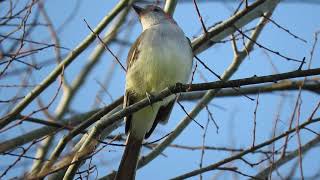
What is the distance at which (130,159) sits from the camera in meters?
6.02

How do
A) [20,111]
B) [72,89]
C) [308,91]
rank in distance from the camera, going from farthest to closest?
[72,89] < [308,91] < [20,111]

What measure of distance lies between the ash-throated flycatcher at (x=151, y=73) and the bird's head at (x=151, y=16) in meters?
0.16

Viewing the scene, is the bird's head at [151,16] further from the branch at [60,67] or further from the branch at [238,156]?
the branch at [238,156]

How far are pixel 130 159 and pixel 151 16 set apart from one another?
178 cm

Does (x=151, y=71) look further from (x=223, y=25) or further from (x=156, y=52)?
(x=223, y=25)

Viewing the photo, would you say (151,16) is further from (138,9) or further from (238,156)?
(238,156)

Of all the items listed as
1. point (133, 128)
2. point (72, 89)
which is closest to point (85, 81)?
point (72, 89)

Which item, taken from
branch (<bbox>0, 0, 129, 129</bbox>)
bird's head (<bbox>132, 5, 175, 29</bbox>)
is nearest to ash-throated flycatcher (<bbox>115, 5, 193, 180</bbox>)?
bird's head (<bbox>132, 5, 175, 29</bbox>)

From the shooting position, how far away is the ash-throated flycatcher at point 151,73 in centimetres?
597

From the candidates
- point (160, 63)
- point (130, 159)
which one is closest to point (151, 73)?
point (160, 63)

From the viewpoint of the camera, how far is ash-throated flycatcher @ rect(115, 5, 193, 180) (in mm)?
5973

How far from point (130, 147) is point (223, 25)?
1.53 m

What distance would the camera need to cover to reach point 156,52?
601cm

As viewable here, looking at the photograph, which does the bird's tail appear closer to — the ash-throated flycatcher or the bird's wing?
the ash-throated flycatcher
